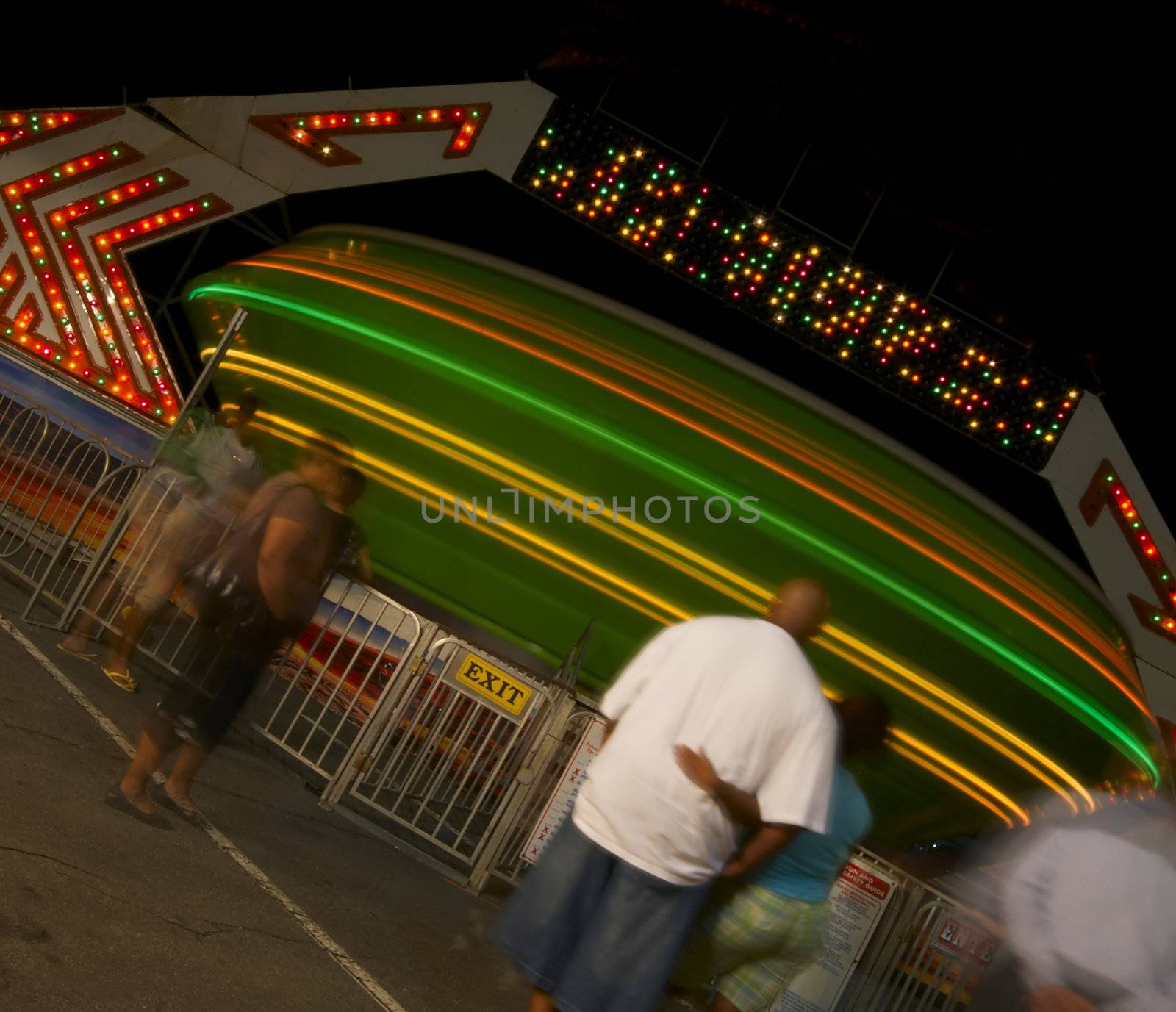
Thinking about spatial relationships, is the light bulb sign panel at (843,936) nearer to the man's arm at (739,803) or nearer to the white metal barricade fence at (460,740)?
the white metal barricade fence at (460,740)

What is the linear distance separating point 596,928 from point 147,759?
1988mm

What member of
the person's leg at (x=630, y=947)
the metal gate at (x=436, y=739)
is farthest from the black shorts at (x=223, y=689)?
the person's leg at (x=630, y=947)

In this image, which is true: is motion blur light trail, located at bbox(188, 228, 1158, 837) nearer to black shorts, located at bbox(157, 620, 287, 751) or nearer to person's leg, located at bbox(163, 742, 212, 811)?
black shorts, located at bbox(157, 620, 287, 751)

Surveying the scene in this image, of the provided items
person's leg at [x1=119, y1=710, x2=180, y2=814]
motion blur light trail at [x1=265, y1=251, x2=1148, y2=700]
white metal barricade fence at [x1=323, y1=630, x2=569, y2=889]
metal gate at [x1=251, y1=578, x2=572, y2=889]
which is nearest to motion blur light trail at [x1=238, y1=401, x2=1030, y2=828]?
motion blur light trail at [x1=265, y1=251, x2=1148, y2=700]

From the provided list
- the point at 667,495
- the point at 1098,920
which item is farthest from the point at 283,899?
the point at 667,495

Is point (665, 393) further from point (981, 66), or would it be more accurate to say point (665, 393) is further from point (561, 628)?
point (981, 66)

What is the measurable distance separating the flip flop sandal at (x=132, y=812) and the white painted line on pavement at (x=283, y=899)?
8.8 inches

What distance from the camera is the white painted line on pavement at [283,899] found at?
3.25 m

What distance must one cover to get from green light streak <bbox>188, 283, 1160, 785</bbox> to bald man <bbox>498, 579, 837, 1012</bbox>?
11.8 feet

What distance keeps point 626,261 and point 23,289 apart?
17.7 ft

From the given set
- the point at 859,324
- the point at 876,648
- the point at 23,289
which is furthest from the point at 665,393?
the point at 23,289

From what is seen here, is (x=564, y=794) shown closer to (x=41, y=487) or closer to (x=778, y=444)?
(x=778, y=444)

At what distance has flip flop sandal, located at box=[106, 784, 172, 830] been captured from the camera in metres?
3.57

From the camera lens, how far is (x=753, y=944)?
3051 millimetres
